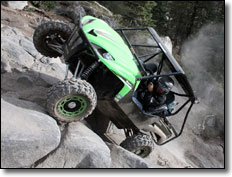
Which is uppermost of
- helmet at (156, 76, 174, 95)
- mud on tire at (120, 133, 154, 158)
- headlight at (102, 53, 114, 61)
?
headlight at (102, 53, 114, 61)

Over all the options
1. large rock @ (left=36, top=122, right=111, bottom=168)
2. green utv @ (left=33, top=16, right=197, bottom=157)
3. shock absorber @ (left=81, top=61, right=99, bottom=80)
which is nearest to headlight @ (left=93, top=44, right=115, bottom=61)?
green utv @ (left=33, top=16, right=197, bottom=157)

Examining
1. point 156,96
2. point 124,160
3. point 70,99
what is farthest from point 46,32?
point 124,160

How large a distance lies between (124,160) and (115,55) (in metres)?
1.84

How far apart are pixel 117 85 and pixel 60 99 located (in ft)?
3.26

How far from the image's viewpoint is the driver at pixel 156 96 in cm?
452

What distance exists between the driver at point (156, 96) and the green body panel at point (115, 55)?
38 centimetres

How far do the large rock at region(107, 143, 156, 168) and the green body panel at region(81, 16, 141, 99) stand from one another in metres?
1.10

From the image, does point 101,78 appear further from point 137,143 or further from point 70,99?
point 137,143

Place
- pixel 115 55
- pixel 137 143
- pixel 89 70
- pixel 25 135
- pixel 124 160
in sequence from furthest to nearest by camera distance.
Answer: pixel 137 143
pixel 124 160
pixel 115 55
pixel 89 70
pixel 25 135

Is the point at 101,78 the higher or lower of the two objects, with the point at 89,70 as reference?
lower

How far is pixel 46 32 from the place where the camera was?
15.2 feet

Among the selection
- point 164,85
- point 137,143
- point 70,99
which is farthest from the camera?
point 137,143

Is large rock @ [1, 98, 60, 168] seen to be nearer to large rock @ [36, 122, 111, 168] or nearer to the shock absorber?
large rock @ [36, 122, 111, 168]

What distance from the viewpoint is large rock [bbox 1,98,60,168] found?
3092 millimetres
